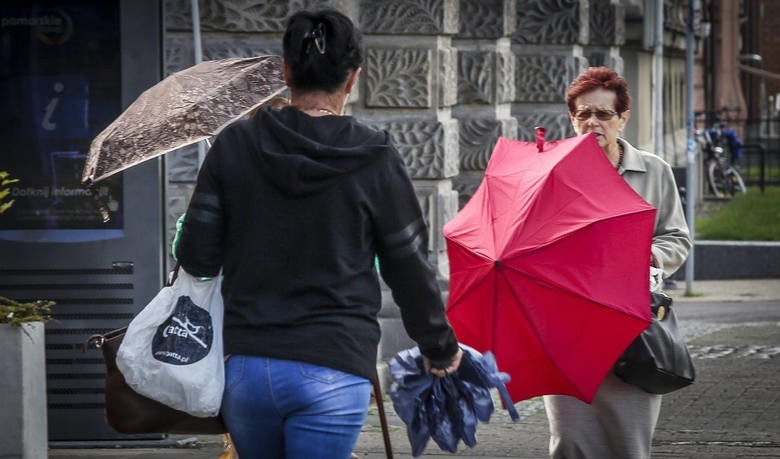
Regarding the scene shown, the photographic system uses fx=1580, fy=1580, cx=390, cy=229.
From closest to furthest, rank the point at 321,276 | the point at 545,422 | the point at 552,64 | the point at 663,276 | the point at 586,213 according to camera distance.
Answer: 1. the point at 321,276
2. the point at 586,213
3. the point at 663,276
4. the point at 545,422
5. the point at 552,64

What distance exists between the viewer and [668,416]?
8789mm

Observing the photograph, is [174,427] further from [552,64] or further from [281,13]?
[552,64]

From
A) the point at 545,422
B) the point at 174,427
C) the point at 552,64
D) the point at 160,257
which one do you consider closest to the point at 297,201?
the point at 174,427

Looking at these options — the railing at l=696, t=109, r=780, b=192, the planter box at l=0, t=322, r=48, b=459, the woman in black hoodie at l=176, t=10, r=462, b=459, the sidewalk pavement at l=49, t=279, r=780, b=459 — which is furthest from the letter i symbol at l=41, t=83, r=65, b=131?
the railing at l=696, t=109, r=780, b=192

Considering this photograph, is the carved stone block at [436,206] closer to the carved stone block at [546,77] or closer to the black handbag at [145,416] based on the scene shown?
the carved stone block at [546,77]

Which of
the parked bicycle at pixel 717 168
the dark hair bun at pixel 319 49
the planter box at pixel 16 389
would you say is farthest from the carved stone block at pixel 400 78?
the parked bicycle at pixel 717 168

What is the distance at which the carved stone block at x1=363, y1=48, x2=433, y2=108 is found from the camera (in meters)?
9.80

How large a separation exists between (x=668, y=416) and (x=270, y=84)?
4.18m

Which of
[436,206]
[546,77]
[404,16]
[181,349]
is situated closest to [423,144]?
[436,206]

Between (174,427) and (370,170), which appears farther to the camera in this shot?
(174,427)

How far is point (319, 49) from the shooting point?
11.7 ft

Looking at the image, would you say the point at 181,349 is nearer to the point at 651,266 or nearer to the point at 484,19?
the point at 651,266

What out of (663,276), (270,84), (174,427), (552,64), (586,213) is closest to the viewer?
(174,427)

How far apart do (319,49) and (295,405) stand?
2.62 feet
